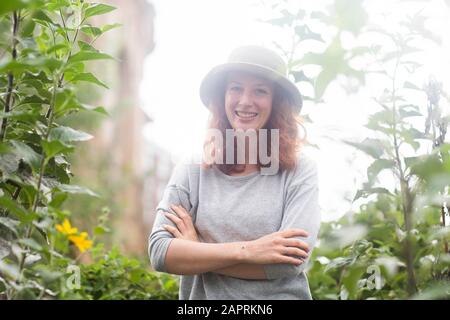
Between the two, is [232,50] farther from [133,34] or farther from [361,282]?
[133,34]

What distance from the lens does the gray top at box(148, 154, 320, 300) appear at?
6.40ft

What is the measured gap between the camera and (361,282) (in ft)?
5.72

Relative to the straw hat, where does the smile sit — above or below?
below

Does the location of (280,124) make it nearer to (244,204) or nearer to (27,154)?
(244,204)

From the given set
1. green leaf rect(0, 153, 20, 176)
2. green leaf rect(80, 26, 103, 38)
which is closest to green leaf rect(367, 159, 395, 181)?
green leaf rect(0, 153, 20, 176)

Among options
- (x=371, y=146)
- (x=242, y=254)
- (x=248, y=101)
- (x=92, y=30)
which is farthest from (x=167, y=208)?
(x=371, y=146)

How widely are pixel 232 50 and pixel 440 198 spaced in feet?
4.86

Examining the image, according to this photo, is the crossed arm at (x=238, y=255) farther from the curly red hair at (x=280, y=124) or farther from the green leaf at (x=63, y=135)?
the green leaf at (x=63, y=135)

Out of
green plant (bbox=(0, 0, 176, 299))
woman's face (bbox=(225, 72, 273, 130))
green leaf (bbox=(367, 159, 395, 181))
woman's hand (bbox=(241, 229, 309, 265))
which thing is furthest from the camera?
woman's face (bbox=(225, 72, 273, 130))

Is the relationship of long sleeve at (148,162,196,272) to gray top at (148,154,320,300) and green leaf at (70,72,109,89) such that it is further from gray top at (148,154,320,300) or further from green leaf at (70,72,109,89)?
green leaf at (70,72,109,89)

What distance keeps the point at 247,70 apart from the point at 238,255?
2.28 feet

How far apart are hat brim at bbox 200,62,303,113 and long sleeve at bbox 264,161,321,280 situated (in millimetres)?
302

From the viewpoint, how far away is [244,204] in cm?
206

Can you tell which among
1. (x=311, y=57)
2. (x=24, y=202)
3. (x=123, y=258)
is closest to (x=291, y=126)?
(x=123, y=258)
